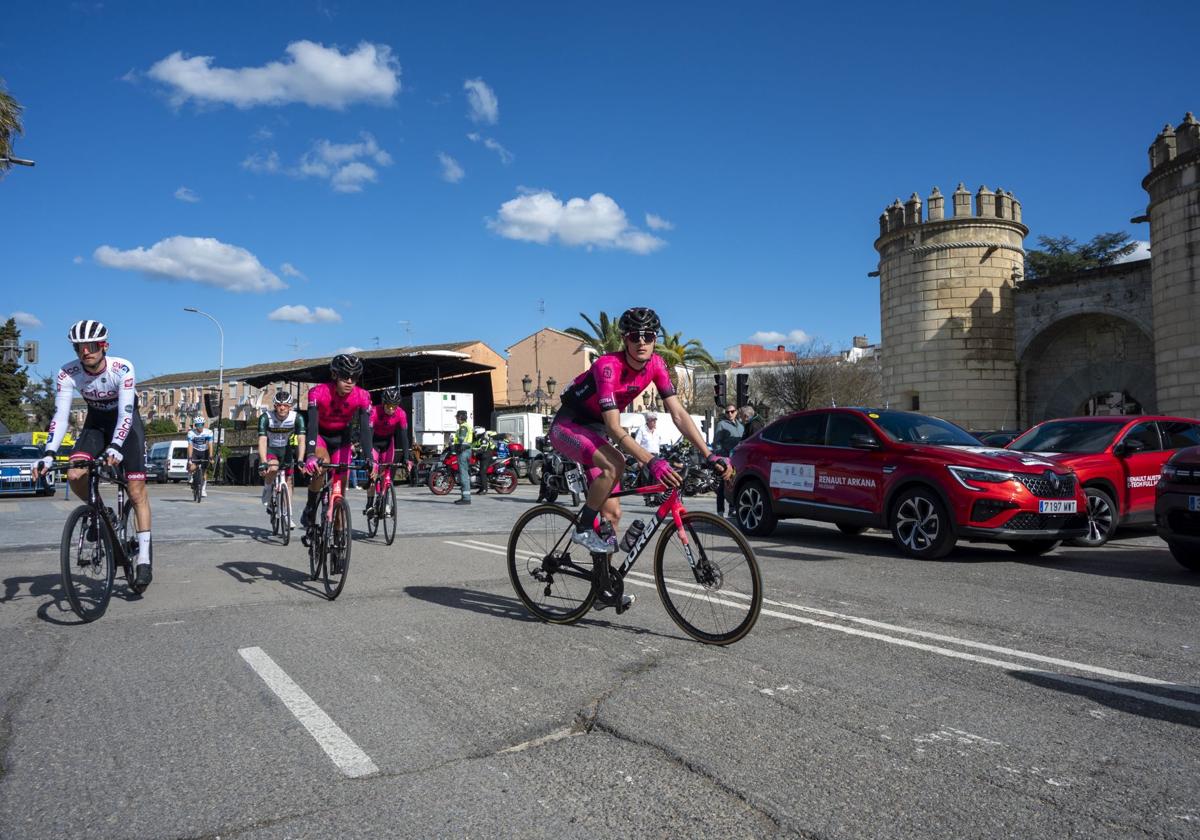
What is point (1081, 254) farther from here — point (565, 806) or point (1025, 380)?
point (565, 806)

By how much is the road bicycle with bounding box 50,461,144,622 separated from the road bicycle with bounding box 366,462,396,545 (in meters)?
3.88

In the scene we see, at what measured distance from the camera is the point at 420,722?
356 cm

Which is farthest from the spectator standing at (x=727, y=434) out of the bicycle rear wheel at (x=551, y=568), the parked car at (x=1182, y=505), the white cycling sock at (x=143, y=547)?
the white cycling sock at (x=143, y=547)

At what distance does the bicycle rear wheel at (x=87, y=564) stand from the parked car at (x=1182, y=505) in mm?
8632

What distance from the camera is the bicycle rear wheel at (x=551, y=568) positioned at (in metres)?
5.42

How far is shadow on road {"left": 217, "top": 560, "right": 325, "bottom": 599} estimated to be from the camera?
7.04m

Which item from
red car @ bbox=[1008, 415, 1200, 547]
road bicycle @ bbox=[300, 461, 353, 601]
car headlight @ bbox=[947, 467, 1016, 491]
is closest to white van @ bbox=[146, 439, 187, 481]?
road bicycle @ bbox=[300, 461, 353, 601]

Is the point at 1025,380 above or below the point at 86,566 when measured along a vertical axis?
above

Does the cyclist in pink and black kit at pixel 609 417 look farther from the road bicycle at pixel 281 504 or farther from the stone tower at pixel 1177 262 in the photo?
the stone tower at pixel 1177 262

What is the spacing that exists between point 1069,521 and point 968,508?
3.78 feet

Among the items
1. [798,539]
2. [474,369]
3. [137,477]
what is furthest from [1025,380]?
[137,477]

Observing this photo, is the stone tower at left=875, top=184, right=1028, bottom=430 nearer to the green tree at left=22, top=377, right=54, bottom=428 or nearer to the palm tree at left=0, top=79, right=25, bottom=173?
the palm tree at left=0, top=79, right=25, bottom=173

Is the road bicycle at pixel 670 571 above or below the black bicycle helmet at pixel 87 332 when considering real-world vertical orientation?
below

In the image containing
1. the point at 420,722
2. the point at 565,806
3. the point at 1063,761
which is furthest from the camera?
the point at 420,722
